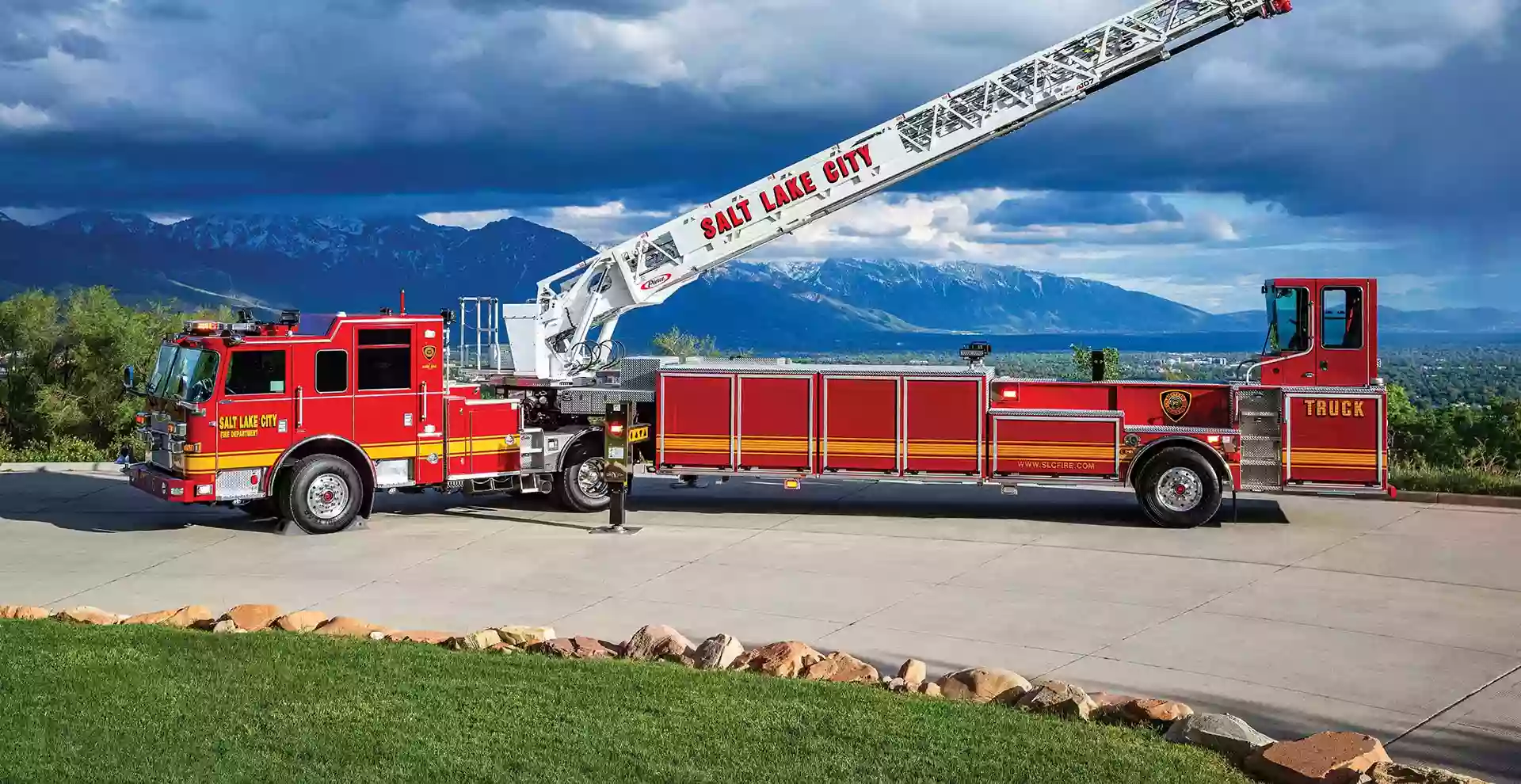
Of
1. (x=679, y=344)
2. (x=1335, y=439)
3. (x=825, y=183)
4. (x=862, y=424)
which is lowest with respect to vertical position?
(x=1335, y=439)

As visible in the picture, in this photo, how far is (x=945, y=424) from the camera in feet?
56.6

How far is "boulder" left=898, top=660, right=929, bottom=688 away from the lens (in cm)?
888

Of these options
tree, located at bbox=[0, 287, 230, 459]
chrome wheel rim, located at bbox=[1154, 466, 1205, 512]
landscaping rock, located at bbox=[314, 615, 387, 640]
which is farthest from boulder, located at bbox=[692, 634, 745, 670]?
tree, located at bbox=[0, 287, 230, 459]

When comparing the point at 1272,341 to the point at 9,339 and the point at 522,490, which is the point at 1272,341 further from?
the point at 9,339

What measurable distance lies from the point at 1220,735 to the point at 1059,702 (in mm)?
951

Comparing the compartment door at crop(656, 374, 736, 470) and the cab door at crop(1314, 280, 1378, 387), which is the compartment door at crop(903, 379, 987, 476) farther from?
the cab door at crop(1314, 280, 1378, 387)

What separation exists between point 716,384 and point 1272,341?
6783 mm

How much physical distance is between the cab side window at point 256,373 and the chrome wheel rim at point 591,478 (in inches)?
149

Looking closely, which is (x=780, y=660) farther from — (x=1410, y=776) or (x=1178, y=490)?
(x=1178, y=490)

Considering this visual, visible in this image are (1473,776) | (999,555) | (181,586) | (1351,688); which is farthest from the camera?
(999,555)

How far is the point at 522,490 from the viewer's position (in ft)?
58.2

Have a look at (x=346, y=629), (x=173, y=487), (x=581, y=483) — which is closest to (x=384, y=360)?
(x=173, y=487)

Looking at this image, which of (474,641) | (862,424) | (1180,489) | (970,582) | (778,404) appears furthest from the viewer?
(778,404)

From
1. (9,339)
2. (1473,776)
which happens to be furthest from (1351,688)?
(9,339)
